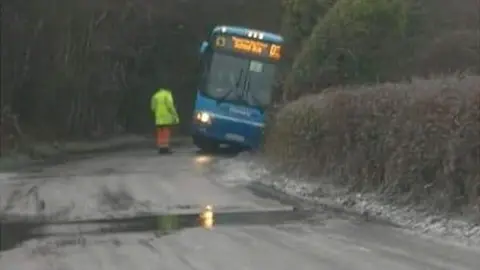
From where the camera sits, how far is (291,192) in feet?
52.8

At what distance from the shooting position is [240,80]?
26703 millimetres

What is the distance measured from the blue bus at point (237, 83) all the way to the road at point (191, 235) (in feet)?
29.9

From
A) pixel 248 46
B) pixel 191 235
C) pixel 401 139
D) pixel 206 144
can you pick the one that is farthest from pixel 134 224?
pixel 206 144

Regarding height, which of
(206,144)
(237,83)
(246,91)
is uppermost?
(237,83)

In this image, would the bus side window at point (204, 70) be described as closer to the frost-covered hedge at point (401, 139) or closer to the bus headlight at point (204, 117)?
the bus headlight at point (204, 117)

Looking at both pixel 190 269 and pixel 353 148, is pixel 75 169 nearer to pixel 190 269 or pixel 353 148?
pixel 353 148

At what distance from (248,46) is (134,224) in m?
14.3

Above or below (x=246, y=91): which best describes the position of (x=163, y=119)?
below

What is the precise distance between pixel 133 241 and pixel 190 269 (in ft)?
6.22

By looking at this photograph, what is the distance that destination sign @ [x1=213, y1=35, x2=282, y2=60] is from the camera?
2633 centimetres

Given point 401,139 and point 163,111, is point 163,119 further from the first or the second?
point 401,139

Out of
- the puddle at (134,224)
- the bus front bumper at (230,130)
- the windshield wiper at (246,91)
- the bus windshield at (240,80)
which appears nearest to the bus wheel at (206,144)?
the bus front bumper at (230,130)

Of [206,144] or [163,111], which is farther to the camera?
[206,144]

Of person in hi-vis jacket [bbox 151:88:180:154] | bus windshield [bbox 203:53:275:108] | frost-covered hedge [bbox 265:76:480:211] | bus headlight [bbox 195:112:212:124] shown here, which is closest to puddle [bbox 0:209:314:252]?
frost-covered hedge [bbox 265:76:480:211]
